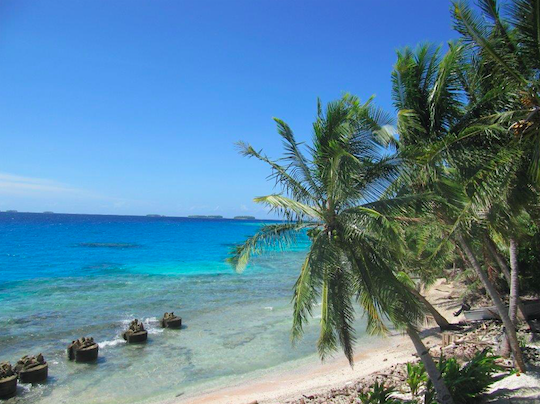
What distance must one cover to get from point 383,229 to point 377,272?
1044mm

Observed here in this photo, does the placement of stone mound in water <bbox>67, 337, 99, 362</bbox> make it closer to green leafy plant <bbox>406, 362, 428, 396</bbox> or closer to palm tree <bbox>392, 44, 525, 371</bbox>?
green leafy plant <bbox>406, 362, 428, 396</bbox>

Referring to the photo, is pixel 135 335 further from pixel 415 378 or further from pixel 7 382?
pixel 415 378

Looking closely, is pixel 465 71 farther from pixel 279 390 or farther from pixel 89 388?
pixel 89 388

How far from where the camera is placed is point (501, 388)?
8258 mm

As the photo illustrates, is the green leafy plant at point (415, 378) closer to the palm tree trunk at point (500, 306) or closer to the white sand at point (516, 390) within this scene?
the white sand at point (516, 390)

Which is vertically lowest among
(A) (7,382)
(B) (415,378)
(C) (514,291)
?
(A) (7,382)

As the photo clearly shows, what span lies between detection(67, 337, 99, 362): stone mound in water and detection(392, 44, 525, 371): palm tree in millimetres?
12051

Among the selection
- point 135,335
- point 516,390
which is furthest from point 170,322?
point 516,390

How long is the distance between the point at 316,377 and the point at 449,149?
829cm

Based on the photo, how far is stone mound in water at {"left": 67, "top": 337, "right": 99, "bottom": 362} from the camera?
13844 mm

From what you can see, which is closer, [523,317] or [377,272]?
[377,272]

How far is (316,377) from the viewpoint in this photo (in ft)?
41.2

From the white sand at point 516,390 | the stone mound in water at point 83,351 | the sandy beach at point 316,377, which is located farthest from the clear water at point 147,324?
the white sand at point 516,390

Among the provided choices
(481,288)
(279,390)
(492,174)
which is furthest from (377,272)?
(481,288)
